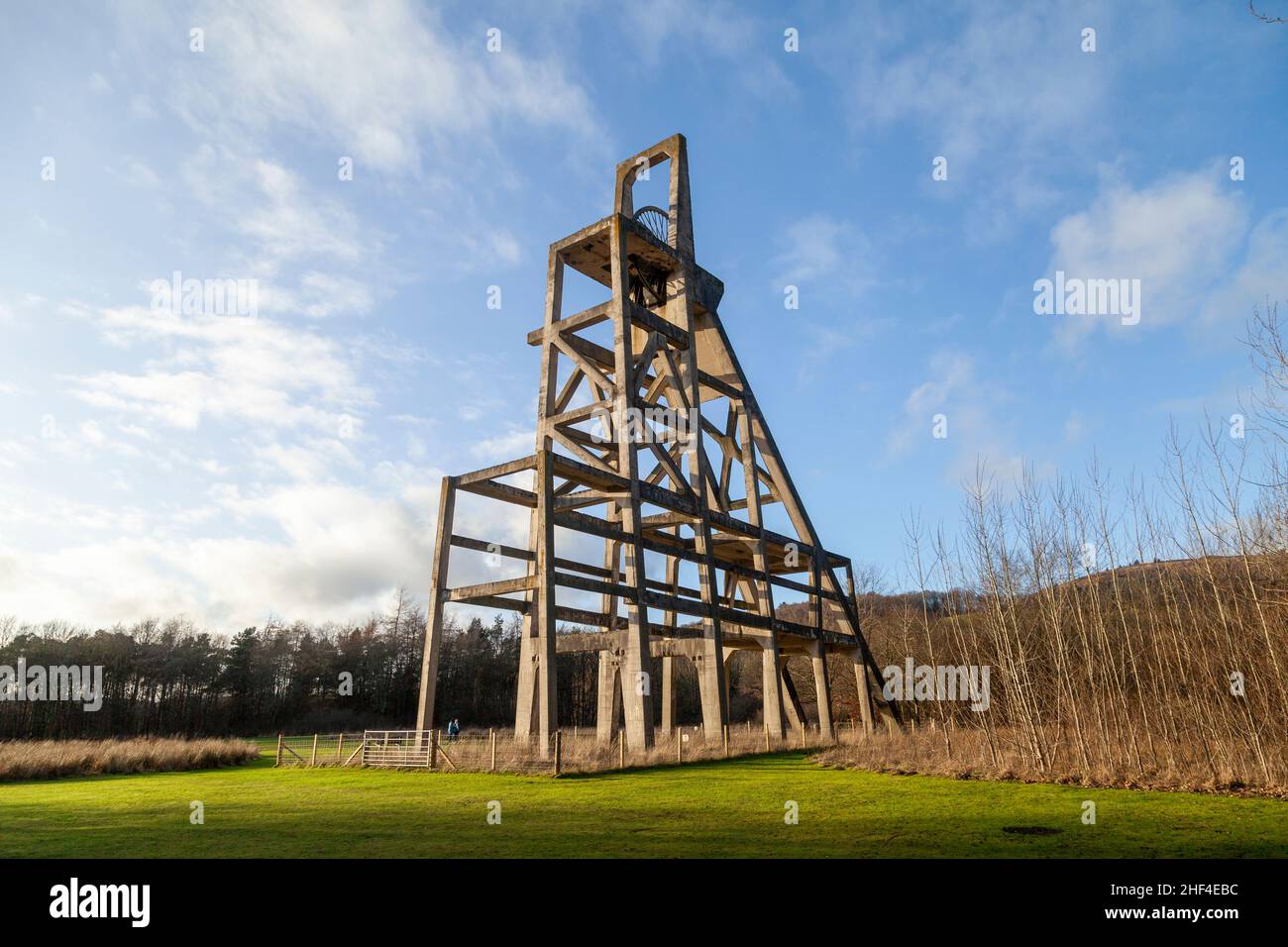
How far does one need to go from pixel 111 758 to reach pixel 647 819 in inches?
777

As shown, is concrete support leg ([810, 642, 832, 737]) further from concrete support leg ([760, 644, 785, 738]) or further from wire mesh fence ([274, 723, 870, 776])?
wire mesh fence ([274, 723, 870, 776])

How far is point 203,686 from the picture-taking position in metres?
59.5

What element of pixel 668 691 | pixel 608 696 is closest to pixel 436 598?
pixel 608 696

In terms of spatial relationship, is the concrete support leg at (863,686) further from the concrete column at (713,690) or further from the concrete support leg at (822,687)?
the concrete column at (713,690)

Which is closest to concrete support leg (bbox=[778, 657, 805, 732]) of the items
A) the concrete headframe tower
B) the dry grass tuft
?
the concrete headframe tower

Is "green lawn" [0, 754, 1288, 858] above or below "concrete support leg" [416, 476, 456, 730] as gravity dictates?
below

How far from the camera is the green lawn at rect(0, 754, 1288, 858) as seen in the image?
26.1 feet

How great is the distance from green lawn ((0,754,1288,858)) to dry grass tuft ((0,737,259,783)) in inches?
246

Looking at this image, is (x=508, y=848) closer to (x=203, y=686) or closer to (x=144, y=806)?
(x=144, y=806)

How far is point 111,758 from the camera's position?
71.9 feet

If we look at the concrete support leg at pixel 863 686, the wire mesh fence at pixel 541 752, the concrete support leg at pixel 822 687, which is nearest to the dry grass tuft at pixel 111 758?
the wire mesh fence at pixel 541 752

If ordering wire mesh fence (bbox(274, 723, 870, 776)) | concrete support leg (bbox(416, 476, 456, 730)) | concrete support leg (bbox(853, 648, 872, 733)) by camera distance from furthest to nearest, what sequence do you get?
1. concrete support leg (bbox(853, 648, 872, 733))
2. concrete support leg (bbox(416, 476, 456, 730))
3. wire mesh fence (bbox(274, 723, 870, 776))

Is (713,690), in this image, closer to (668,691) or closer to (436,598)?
(668,691)
